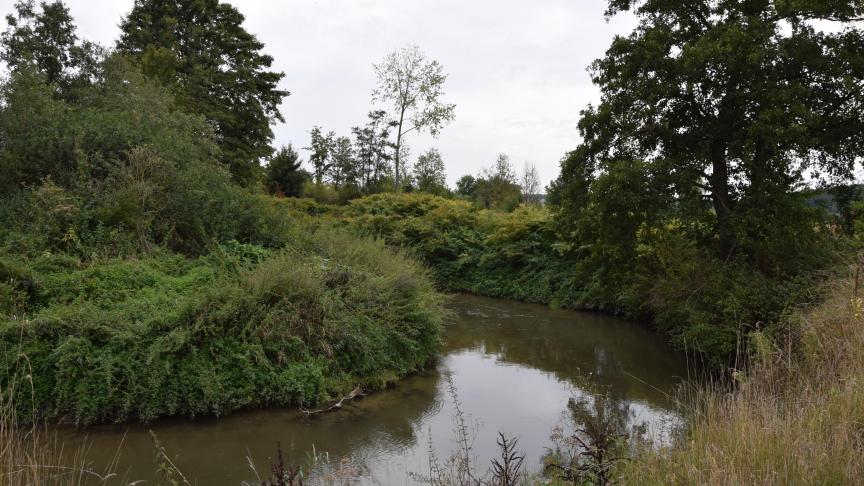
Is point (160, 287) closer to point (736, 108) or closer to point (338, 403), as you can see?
point (338, 403)

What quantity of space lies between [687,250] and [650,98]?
338cm

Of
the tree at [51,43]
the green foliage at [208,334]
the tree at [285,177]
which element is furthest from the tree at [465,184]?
the green foliage at [208,334]

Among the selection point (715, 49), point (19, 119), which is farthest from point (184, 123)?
point (715, 49)

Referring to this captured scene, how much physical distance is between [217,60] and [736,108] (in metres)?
21.4

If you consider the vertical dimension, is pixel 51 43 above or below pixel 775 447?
above

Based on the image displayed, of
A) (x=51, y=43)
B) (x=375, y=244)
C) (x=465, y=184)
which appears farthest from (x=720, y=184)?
(x=465, y=184)

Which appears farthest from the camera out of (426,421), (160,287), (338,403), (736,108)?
(736,108)

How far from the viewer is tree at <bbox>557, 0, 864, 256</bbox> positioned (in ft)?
33.2

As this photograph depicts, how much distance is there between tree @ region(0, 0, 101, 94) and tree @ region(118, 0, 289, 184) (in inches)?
185

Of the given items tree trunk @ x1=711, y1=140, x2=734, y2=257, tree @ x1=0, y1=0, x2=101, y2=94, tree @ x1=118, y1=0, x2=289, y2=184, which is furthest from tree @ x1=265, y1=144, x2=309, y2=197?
tree trunk @ x1=711, y1=140, x2=734, y2=257

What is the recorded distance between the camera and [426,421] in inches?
303

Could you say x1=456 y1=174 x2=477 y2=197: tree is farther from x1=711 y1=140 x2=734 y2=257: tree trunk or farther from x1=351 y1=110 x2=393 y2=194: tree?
x1=711 y1=140 x2=734 y2=257: tree trunk

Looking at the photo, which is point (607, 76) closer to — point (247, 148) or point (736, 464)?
point (736, 464)

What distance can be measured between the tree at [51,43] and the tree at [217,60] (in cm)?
471
